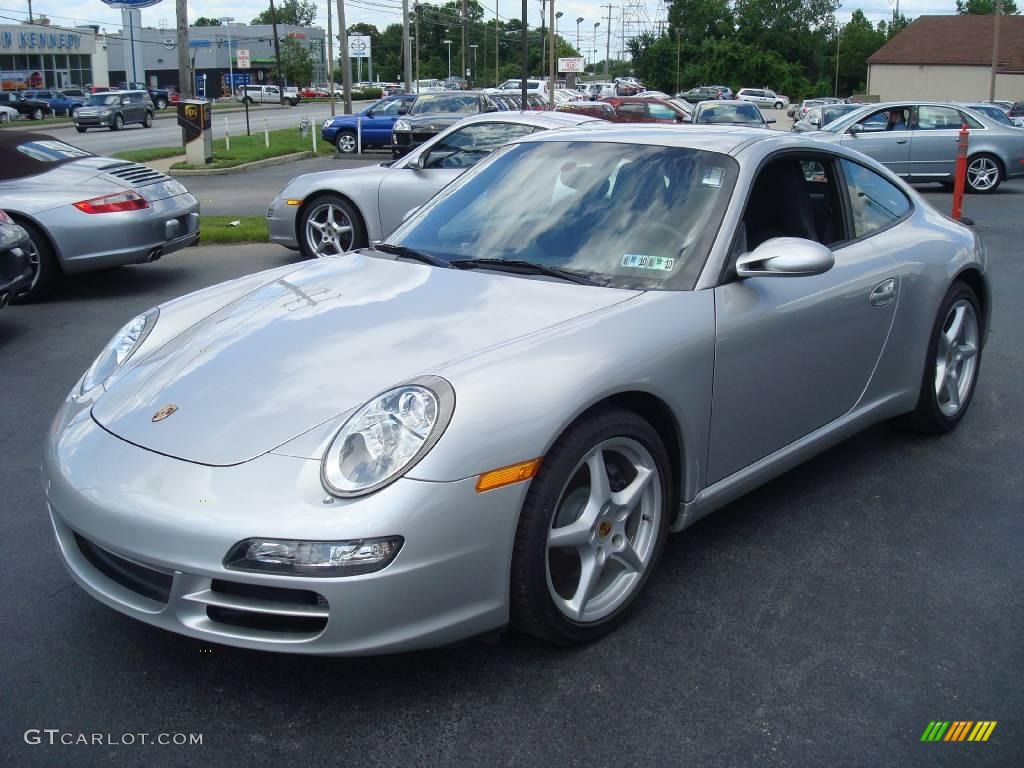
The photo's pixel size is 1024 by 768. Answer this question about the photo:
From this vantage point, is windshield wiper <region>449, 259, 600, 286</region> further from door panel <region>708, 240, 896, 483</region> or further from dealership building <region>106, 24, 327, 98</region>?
dealership building <region>106, 24, 327, 98</region>

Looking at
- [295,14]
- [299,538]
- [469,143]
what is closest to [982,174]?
[469,143]

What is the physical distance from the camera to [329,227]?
371 inches

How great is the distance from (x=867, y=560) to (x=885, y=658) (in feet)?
2.30

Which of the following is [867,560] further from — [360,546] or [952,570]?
[360,546]

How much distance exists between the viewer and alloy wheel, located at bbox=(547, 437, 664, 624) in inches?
116

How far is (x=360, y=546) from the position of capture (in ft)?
8.16

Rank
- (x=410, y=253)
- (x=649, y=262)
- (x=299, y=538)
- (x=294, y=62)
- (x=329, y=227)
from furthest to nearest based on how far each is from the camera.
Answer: (x=294, y=62) → (x=329, y=227) → (x=410, y=253) → (x=649, y=262) → (x=299, y=538)

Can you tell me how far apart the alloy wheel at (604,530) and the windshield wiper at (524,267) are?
0.66 metres

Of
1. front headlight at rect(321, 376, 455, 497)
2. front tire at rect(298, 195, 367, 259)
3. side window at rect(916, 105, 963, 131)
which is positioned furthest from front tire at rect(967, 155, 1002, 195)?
front headlight at rect(321, 376, 455, 497)

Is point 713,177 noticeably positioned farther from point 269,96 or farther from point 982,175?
point 269,96

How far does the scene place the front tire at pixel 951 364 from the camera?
15.2 feet

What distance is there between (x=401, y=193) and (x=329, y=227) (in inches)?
30.5

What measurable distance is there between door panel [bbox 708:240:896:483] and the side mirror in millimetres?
96

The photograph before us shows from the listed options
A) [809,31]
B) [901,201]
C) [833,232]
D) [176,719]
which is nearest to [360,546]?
[176,719]
